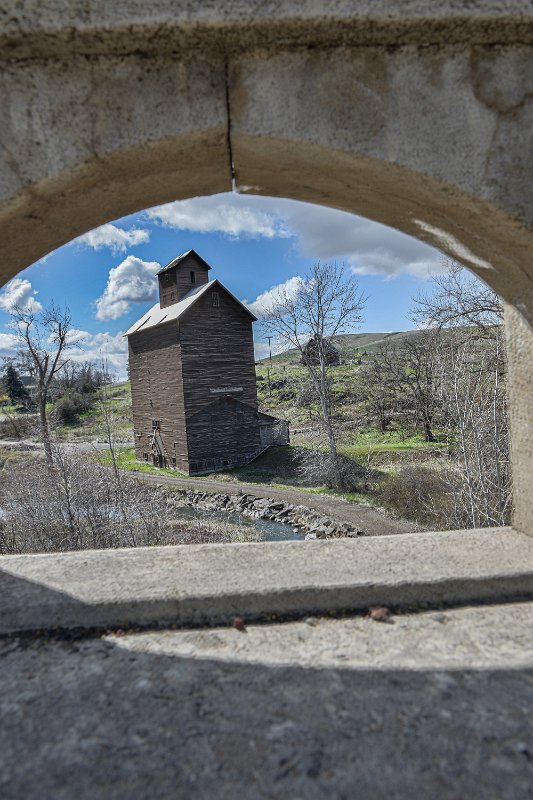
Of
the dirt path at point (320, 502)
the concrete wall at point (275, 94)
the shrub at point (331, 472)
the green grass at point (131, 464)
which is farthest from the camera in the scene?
the green grass at point (131, 464)

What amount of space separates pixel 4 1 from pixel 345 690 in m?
2.49

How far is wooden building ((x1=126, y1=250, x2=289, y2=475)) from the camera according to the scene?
2517 centimetres

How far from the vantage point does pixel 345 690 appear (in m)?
1.55

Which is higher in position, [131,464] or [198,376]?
[198,376]

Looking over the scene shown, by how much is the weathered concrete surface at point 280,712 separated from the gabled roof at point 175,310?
948 inches

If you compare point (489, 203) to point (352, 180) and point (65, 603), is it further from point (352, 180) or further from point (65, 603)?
point (65, 603)

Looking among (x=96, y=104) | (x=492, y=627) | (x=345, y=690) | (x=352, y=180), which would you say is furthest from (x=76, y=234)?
(x=492, y=627)

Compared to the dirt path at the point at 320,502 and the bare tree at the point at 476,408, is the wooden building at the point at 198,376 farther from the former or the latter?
the bare tree at the point at 476,408

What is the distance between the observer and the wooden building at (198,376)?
82.6 feet

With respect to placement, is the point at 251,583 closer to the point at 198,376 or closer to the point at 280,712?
the point at 280,712

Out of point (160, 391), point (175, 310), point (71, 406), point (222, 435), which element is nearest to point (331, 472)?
point (222, 435)

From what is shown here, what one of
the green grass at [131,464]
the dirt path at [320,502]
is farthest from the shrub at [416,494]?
the green grass at [131,464]

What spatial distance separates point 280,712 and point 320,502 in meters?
18.2

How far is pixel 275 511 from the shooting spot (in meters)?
18.7
